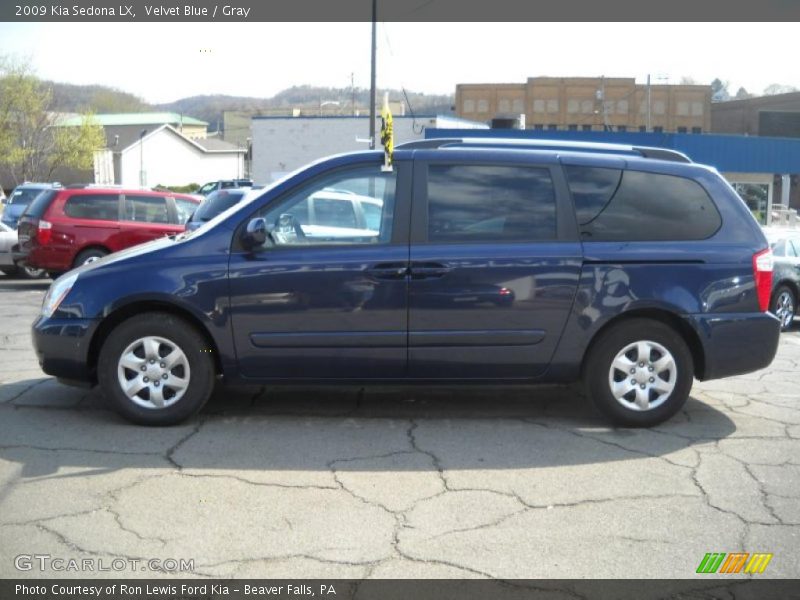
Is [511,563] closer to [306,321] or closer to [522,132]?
[306,321]

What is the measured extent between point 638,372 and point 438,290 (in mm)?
1515

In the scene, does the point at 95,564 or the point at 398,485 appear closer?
the point at 95,564

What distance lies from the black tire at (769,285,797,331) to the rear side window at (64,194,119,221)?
10.9 meters

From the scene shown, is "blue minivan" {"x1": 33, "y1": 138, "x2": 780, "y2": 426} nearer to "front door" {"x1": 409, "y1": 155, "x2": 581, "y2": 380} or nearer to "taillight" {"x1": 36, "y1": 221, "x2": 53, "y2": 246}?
"front door" {"x1": 409, "y1": 155, "x2": 581, "y2": 380}

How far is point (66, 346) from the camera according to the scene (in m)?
6.08

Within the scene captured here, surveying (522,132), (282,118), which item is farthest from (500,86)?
(522,132)

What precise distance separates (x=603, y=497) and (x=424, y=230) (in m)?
2.17

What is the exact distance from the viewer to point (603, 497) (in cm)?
495

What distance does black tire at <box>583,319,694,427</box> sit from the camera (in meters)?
6.17

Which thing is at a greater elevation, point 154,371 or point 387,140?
point 387,140

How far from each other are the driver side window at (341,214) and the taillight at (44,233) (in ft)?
32.8

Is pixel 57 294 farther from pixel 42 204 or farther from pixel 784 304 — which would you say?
pixel 784 304

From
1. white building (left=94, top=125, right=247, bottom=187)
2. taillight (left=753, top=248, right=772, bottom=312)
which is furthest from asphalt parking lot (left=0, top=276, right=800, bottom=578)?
white building (left=94, top=125, right=247, bottom=187)

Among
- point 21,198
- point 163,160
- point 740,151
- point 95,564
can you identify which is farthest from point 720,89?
point 95,564
